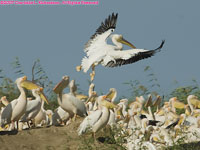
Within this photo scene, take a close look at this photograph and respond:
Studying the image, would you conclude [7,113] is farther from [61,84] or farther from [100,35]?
[100,35]

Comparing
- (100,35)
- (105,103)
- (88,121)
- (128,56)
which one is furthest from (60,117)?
(100,35)

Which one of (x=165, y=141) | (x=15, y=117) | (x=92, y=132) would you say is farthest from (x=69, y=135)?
(x=165, y=141)

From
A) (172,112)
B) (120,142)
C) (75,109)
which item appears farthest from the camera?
(172,112)

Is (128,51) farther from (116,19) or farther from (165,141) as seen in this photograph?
(165,141)

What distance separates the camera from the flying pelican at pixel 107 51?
14.0 metres

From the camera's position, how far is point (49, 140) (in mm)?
9531

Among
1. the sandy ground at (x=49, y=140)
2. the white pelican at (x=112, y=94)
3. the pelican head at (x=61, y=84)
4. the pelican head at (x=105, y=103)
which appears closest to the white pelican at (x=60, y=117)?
the pelican head at (x=61, y=84)

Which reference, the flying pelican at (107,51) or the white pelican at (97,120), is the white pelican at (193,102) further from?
the white pelican at (97,120)

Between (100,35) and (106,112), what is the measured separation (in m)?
5.84

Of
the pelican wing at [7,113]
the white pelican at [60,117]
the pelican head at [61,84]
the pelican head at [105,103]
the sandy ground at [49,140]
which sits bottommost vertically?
the sandy ground at [49,140]

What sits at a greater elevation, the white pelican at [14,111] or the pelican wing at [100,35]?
the pelican wing at [100,35]

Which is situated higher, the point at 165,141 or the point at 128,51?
the point at 128,51

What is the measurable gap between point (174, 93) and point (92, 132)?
6751 millimetres

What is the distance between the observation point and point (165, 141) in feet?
30.9
